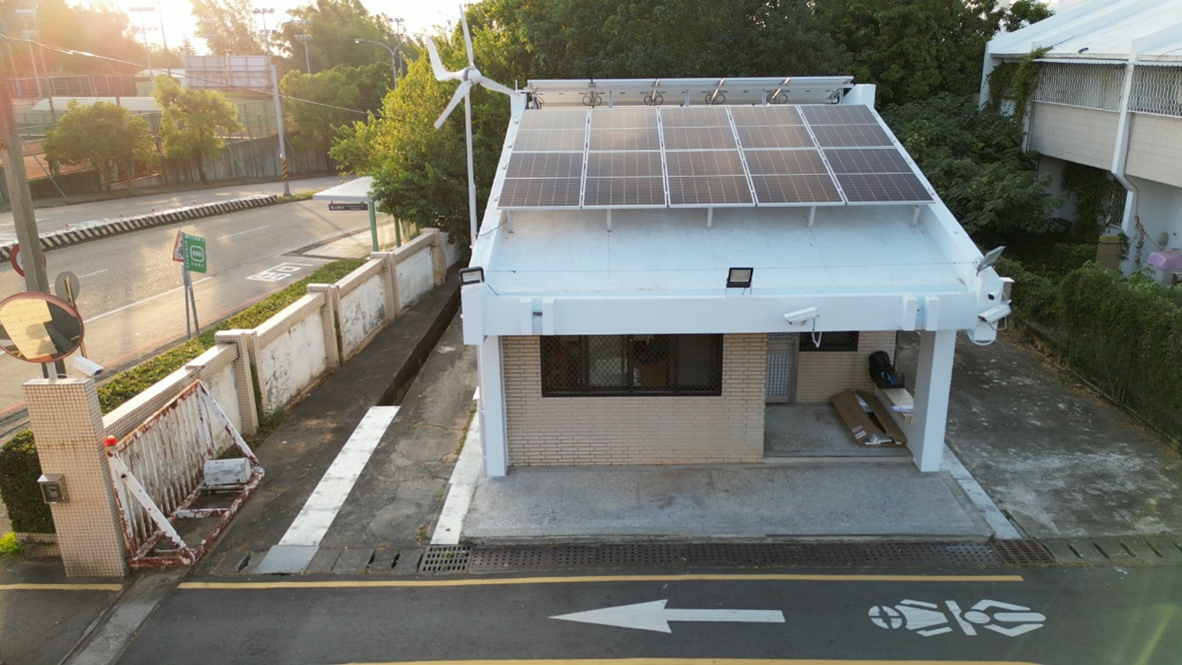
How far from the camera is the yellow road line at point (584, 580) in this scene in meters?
9.38

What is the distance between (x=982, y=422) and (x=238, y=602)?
37.9 ft

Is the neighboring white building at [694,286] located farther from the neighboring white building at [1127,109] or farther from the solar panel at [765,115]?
the neighboring white building at [1127,109]

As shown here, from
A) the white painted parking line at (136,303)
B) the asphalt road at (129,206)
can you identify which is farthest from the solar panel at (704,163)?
the asphalt road at (129,206)

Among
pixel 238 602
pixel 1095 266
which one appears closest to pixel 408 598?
pixel 238 602

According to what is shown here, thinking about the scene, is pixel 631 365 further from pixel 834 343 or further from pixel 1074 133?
pixel 1074 133

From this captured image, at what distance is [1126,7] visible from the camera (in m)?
24.9

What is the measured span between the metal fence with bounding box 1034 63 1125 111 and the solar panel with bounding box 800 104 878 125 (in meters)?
10.0

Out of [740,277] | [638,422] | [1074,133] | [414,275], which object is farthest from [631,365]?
[1074,133]

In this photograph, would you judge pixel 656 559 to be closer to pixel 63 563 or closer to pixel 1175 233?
pixel 63 563

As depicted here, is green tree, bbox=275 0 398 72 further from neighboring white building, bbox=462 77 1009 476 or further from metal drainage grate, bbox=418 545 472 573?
metal drainage grate, bbox=418 545 472 573

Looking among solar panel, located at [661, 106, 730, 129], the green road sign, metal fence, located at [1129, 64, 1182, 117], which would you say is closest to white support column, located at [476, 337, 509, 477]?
solar panel, located at [661, 106, 730, 129]

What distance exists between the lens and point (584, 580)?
946cm

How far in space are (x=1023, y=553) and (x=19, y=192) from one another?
13910 millimetres

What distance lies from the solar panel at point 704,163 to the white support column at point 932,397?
374cm
